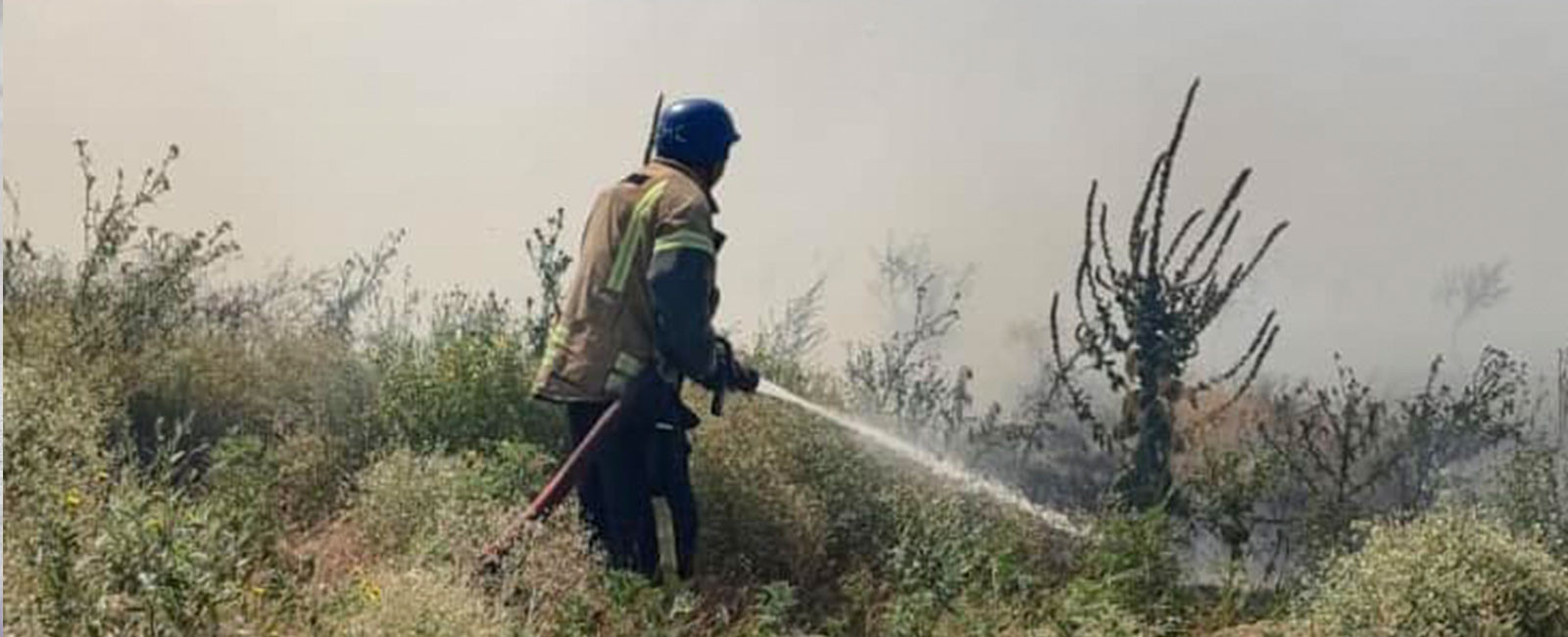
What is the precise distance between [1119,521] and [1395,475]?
47.4 inches

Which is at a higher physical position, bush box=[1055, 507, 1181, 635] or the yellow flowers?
bush box=[1055, 507, 1181, 635]

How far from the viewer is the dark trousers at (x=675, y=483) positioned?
17.6 ft

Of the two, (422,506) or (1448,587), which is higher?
(1448,587)

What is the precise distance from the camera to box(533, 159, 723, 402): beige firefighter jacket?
5.28 meters

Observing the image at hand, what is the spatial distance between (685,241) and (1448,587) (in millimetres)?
2250

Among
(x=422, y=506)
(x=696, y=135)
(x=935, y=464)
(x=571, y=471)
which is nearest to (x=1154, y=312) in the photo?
(x=935, y=464)

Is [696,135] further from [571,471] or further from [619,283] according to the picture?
[571,471]

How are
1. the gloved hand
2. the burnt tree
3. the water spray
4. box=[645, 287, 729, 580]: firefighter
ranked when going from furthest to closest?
1. the burnt tree
2. the water spray
3. box=[645, 287, 729, 580]: firefighter
4. the gloved hand

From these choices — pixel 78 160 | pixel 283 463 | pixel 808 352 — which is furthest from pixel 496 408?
pixel 78 160

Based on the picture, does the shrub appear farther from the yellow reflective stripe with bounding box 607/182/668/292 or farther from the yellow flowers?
the yellow flowers

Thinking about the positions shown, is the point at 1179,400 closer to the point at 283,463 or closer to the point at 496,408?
the point at 496,408

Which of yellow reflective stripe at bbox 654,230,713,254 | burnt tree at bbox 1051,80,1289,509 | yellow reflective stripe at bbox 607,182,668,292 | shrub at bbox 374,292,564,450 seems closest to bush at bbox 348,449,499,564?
shrub at bbox 374,292,564,450

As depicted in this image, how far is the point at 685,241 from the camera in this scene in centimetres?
516

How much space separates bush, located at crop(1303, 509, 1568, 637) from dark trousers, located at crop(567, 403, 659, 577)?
1.92 m
